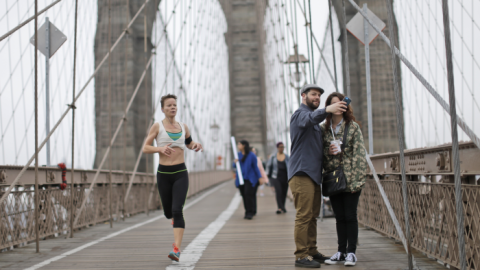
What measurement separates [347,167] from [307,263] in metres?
0.66

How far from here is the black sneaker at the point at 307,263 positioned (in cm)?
337

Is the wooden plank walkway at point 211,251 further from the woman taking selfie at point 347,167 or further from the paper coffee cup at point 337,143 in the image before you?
the paper coffee cup at point 337,143

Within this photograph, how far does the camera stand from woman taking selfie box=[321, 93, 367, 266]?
337 cm

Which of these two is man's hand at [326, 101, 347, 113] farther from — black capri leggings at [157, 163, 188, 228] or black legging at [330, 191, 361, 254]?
black capri leggings at [157, 163, 188, 228]

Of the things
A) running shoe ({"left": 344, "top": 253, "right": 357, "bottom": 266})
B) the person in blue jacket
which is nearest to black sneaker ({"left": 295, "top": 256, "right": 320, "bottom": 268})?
running shoe ({"left": 344, "top": 253, "right": 357, "bottom": 266})

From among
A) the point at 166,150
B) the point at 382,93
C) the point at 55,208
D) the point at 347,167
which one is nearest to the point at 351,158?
the point at 347,167

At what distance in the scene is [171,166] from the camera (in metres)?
4.04

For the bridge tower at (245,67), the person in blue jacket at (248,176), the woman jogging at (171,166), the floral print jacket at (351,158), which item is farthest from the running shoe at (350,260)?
the bridge tower at (245,67)

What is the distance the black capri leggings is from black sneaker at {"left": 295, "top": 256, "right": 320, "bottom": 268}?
98cm

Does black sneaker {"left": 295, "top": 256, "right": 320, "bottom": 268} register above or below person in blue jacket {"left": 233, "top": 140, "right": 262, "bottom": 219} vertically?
below

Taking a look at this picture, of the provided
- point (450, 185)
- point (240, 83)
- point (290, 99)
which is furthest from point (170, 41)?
point (240, 83)

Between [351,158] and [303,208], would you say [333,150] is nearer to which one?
[351,158]

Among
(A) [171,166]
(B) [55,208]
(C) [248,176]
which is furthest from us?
(C) [248,176]

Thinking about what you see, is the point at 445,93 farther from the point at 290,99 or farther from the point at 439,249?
the point at 290,99
